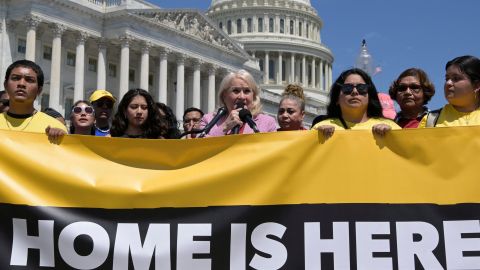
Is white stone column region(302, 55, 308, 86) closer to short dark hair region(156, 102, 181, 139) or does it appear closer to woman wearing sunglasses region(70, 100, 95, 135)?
woman wearing sunglasses region(70, 100, 95, 135)

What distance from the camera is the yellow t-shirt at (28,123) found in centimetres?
535

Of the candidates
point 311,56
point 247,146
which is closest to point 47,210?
point 247,146

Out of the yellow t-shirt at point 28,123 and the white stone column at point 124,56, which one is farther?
the white stone column at point 124,56

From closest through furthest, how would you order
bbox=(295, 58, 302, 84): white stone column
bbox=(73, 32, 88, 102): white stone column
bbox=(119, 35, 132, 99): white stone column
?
bbox=(73, 32, 88, 102): white stone column < bbox=(119, 35, 132, 99): white stone column < bbox=(295, 58, 302, 84): white stone column

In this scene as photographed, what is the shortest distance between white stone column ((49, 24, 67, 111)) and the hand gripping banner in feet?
129

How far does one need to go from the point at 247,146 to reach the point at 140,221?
0.93 meters

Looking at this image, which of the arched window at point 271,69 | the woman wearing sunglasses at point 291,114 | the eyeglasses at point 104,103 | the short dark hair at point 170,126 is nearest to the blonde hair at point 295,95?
the woman wearing sunglasses at point 291,114

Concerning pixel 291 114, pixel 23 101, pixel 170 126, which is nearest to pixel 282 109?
pixel 291 114

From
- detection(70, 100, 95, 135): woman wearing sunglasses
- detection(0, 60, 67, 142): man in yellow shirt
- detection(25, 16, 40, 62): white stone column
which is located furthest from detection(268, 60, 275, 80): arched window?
detection(0, 60, 67, 142): man in yellow shirt

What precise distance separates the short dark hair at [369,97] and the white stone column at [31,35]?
3799 cm

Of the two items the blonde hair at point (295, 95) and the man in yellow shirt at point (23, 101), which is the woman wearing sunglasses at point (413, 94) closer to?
the blonde hair at point (295, 95)

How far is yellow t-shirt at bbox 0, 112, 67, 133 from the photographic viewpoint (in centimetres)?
535

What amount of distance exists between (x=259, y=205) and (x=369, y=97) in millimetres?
1441

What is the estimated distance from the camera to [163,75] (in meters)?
50.9
